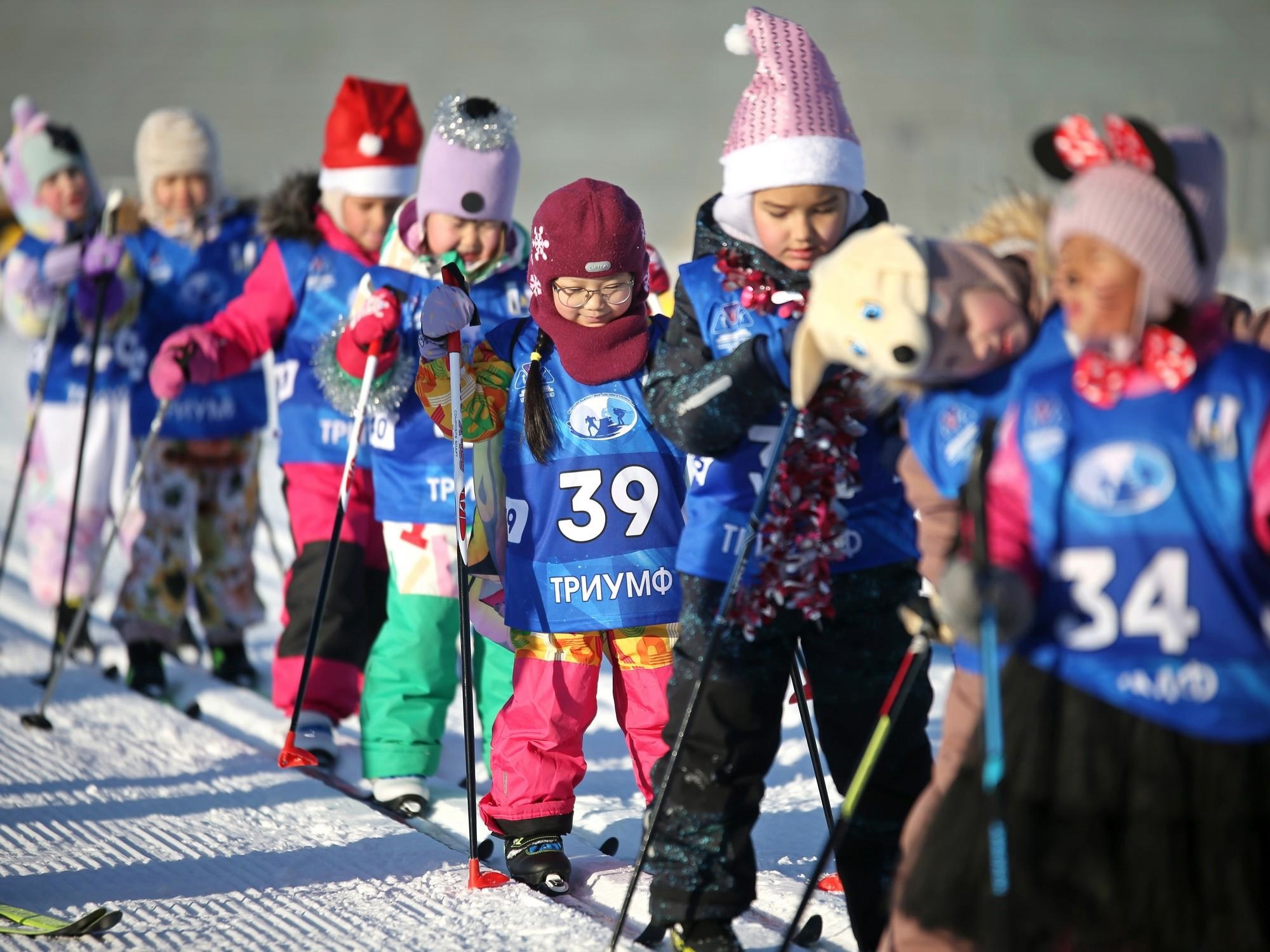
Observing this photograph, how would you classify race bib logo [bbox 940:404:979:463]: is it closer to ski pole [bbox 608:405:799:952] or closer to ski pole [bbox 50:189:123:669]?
ski pole [bbox 608:405:799:952]

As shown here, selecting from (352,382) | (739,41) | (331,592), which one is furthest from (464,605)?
(739,41)

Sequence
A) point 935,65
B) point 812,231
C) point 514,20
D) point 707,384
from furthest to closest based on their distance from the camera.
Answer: point 514,20, point 935,65, point 812,231, point 707,384

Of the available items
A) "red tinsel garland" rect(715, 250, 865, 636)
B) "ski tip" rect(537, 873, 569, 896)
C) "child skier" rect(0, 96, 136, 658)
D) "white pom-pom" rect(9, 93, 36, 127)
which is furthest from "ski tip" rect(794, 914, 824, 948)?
"white pom-pom" rect(9, 93, 36, 127)

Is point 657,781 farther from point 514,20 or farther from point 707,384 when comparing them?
point 514,20

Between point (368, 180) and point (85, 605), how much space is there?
6.86 feet


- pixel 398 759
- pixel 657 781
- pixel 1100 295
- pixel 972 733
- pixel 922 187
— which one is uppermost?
pixel 922 187

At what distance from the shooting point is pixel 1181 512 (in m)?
2.30

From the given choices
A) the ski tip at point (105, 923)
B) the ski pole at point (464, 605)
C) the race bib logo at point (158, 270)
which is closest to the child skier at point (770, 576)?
the ski pole at point (464, 605)

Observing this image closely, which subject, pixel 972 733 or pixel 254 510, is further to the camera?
pixel 254 510

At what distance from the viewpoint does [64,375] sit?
664 cm

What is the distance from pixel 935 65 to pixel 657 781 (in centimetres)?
1863

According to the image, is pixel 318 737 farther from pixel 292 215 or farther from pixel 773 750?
pixel 773 750

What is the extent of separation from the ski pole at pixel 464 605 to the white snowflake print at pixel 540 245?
1.03 ft

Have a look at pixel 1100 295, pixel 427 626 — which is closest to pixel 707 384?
pixel 1100 295
